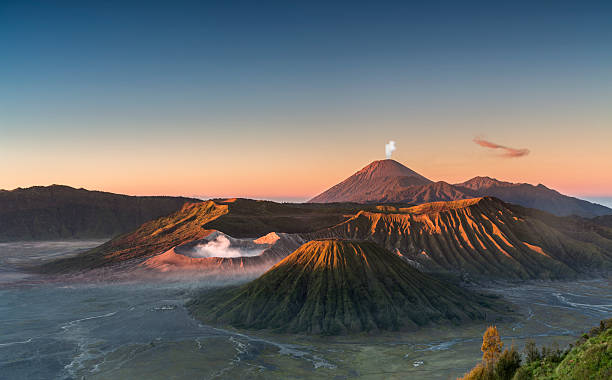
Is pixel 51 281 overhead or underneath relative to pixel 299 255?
underneath

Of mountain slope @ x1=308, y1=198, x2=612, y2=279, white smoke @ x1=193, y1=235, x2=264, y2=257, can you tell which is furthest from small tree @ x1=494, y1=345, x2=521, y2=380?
white smoke @ x1=193, y1=235, x2=264, y2=257

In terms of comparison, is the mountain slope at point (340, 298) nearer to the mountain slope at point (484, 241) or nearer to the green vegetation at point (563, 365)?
the mountain slope at point (484, 241)

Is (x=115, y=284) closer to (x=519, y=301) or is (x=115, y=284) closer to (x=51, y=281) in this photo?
(x=51, y=281)

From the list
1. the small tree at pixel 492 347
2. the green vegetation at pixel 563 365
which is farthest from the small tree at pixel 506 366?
the small tree at pixel 492 347

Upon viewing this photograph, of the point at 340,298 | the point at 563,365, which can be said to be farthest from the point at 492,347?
the point at 340,298

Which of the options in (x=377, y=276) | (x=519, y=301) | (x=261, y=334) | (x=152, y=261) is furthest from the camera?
(x=152, y=261)

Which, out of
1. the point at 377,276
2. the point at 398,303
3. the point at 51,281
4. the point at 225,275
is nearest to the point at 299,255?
the point at 377,276

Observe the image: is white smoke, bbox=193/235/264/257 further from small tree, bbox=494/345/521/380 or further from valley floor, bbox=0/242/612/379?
small tree, bbox=494/345/521/380
